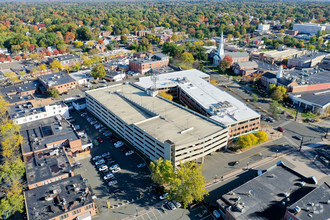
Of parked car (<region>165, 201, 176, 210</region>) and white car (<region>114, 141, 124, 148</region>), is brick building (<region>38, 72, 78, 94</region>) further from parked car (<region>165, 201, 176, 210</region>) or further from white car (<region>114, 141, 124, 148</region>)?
parked car (<region>165, 201, 176, 210</region>)

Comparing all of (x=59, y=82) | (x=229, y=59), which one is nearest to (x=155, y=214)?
(x=59, y=82)

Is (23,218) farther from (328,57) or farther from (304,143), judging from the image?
(328,57)

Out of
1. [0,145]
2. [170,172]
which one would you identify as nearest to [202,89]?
[170,172]

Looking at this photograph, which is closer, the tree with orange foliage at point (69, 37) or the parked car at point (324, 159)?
the parked car at point (324, 159)

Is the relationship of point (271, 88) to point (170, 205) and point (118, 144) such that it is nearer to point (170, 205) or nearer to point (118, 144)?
point (118, 144)

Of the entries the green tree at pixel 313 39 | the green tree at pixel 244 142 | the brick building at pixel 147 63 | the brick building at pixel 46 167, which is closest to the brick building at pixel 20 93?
the brick building at pixel 46 167

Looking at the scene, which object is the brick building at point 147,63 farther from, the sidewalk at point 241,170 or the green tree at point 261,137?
the sidewalk at point 241,170
